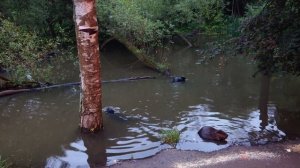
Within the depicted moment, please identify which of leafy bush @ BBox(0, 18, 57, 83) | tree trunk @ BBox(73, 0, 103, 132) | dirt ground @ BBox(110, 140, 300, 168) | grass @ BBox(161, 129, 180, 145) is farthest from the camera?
leafy bush @ BBox(0, 18, 57, 83)

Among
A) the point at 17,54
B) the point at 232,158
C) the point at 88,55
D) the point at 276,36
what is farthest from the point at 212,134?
the point at 17,54

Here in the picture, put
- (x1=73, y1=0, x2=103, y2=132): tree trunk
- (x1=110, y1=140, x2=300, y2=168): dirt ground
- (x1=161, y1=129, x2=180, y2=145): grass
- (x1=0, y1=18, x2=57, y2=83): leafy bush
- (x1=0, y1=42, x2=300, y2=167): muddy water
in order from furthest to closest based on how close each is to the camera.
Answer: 1. (x1=0, y1=18, x2=57, y2=83): leafy bush
2. (x1=161, y1=129, x2=180, y2=145): grass
3. (x1=0, y1=42, x2=300, y2=167): muddy water
4. (x1=73, y1=0, x2=103, y2=132): tree trunk
5. (x1=110, y1=140, x2=300, y2=168): dirt ground

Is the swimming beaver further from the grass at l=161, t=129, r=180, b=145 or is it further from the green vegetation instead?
the green vegetation

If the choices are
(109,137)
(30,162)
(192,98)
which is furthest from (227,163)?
(192,98)

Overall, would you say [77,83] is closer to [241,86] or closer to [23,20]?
[241,86]

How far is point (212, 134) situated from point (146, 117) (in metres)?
2.12

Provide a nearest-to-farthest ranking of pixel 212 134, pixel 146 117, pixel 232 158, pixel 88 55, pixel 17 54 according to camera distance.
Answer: pixel 232 158
pixel 88 55
pixel 212 134
pixel 146 117
pixel 17 54

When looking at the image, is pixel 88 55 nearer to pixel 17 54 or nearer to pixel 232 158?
pixel 232 158

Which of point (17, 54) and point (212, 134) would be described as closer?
point (212, 134)

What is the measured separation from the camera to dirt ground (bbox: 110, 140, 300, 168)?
7.14 meters

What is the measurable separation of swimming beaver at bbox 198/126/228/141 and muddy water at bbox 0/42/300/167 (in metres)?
0.16

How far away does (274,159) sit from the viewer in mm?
7320

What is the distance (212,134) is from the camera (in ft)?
28.4

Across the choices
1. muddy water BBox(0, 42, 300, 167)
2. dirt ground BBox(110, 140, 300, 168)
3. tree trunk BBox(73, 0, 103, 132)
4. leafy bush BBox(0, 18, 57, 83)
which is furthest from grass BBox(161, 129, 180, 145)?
leafy bush BBox(0, 18, 57, 83)
